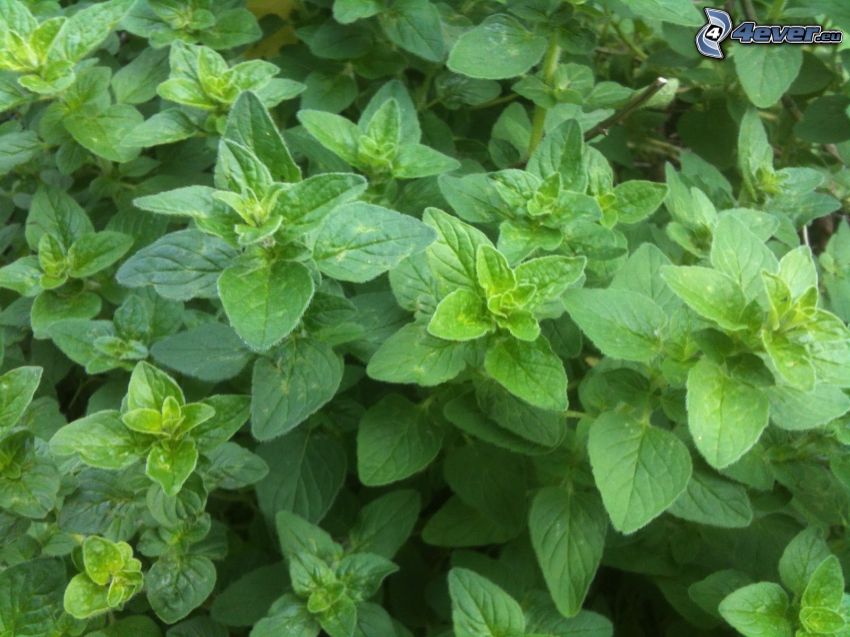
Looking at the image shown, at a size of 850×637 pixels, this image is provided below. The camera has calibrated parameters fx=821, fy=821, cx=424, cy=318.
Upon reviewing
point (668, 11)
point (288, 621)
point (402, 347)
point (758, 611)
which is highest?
point (668, 11)

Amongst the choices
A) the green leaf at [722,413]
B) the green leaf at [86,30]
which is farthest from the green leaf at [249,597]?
the green leaf at [86,30]

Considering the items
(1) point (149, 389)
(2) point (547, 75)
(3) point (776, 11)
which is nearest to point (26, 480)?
(1) point (149, 389)

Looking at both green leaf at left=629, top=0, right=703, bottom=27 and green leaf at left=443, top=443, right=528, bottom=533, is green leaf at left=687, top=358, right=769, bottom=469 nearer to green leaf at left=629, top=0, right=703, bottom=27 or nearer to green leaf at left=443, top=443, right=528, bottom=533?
green leaf at left=443, top=443, right=528, bottom=533

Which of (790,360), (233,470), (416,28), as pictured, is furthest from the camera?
(416,28)

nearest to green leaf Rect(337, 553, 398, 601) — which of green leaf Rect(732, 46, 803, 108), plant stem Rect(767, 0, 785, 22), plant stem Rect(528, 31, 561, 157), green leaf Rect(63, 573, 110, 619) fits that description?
green leaf Rect(63, 573, 110, 619)

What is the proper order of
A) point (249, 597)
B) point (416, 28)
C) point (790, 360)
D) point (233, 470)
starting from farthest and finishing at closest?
point (416, 28), point (249, 597), point (233, 470), point (790, 360)

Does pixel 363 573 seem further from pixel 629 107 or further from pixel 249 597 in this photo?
pixel 629 107

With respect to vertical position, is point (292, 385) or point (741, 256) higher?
point (741, 256)

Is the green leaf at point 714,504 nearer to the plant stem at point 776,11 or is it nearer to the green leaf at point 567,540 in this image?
the green leaf at point 567,540
